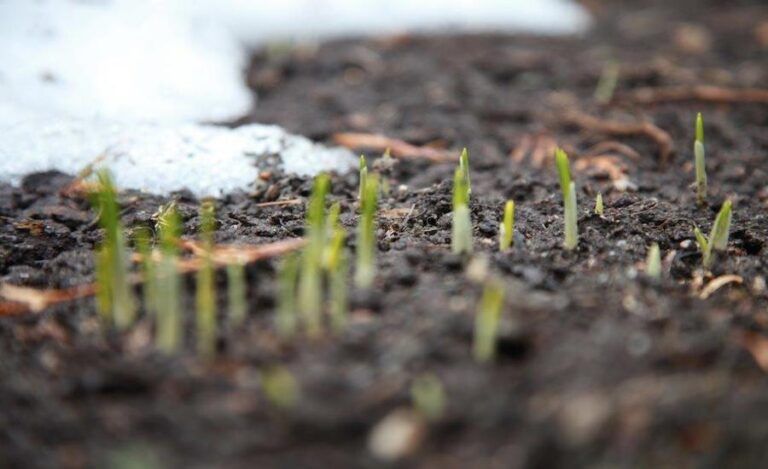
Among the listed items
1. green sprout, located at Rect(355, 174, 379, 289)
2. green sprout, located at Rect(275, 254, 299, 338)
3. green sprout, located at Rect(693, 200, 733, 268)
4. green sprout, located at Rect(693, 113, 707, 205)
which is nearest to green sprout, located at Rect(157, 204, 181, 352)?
green sprout, located at Rect(275, 254, 299, 338)

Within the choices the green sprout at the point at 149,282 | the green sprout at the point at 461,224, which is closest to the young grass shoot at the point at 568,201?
the green sprout at the point at 461,224

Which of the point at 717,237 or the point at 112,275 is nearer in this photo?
the point at 112,275

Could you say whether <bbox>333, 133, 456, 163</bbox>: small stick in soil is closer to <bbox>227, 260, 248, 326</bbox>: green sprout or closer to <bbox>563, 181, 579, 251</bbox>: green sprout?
<bbox>563, 181, 579, 251</bbox>: green sprout

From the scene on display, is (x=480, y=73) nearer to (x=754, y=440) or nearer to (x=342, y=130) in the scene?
(x=342, y=130)

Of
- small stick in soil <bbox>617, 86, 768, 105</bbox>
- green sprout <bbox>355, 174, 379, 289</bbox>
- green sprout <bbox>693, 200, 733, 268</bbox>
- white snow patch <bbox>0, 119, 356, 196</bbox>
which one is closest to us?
green sprout <bbox>355, 174, 379, 289</bbox>

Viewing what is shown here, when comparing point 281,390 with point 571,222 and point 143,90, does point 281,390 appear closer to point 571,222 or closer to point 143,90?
point 571,222

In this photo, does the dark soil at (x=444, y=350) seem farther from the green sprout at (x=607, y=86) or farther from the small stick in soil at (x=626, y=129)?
the green sprout at (x=607, y=86)

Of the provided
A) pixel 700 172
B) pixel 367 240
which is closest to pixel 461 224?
pixel 367 240
